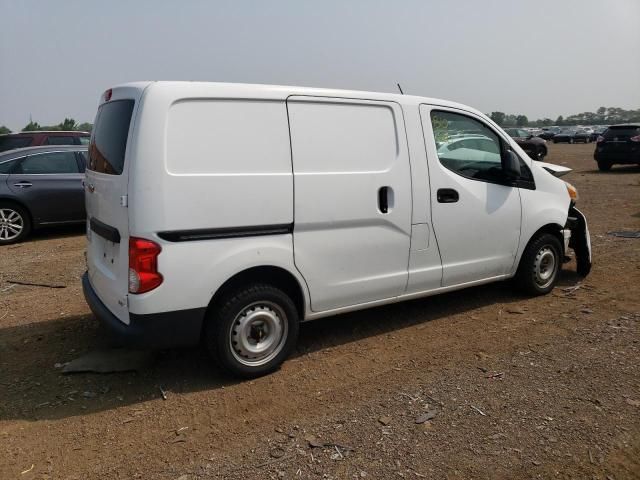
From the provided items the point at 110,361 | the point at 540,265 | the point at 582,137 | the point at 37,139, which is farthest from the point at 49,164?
the point at 582,137

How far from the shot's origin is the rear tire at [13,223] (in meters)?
8.23

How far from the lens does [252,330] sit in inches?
142

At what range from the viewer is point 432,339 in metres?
4.30

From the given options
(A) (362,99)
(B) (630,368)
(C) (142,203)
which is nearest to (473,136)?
(A) (362,99)

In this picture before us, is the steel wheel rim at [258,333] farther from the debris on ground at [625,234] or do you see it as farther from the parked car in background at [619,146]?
the parked car in background at [619,146]

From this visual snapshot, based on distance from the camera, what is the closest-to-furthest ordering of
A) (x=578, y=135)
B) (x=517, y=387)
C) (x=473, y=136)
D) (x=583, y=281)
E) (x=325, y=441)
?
1. (x=325, y=441)
2. (x=517, y=387)
3. (x=473, y=136)
4. (x=583, y=281)
5. (x=578, y=135)

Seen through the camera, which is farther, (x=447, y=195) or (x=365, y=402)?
(x=447, y=195)

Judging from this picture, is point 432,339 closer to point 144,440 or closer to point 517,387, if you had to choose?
point 517,387

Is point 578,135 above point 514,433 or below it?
above

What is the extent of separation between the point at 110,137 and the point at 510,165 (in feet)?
11.2

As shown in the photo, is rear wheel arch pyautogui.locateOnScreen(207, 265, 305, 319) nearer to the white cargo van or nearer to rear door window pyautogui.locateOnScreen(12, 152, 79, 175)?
the white cargo van

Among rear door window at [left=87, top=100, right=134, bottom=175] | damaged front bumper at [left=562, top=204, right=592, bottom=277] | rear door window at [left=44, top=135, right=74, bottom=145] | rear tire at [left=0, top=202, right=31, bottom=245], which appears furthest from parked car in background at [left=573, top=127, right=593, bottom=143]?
rear door window at [left=87, top=100, right=134, bottom=175]

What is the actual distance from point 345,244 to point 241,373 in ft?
3.96

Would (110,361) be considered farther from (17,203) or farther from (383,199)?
(17,203)
